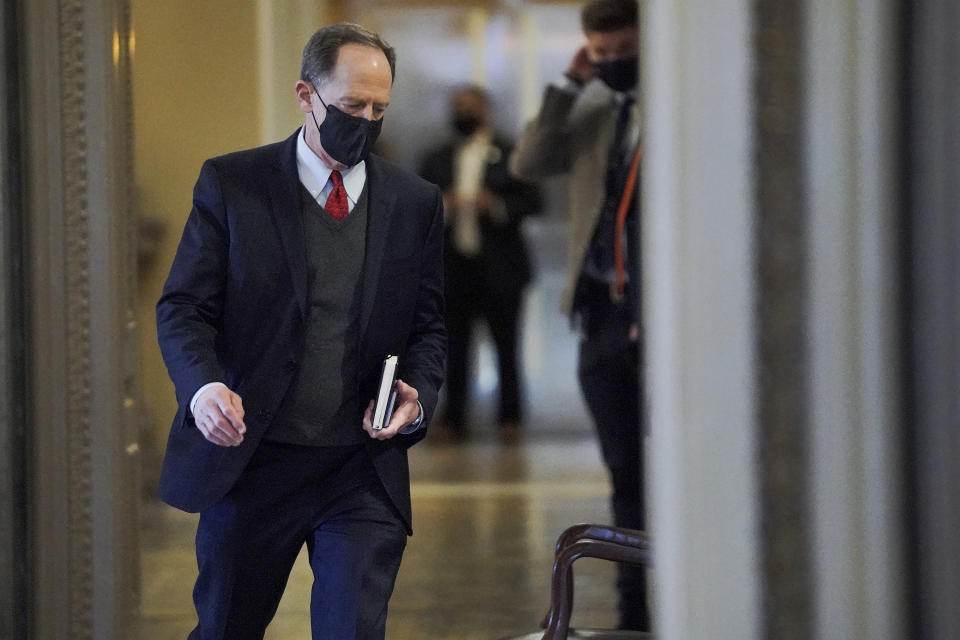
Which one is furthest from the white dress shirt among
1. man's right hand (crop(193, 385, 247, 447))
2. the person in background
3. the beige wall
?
the beige wall

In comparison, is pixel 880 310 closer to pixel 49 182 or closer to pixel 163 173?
pixel 49 182

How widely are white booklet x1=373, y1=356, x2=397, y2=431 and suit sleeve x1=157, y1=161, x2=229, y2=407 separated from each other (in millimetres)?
285

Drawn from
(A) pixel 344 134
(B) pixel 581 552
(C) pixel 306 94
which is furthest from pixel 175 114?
(B) pixel 581 552

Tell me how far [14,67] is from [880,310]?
2.35 meters

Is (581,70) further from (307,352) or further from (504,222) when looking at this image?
(504,222)

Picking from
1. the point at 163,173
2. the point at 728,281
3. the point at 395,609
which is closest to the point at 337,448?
the point at 728,281

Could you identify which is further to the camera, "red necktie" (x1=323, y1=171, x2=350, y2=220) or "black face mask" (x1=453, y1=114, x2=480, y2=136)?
"black face mask" (x1=453, y1=114, x2=480, y2=136)

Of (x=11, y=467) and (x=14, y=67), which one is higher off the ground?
(x=14, y=67)

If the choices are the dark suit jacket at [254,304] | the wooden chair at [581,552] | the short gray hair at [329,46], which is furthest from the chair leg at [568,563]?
the short gray hair at [329,46]

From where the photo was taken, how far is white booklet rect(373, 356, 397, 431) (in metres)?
2.32

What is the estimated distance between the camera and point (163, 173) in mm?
6328

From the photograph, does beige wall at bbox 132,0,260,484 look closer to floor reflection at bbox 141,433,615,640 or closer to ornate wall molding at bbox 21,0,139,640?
floor reflection at bbox 141,433,615,640

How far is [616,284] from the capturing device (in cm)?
366

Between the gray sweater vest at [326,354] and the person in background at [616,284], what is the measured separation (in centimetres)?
134
